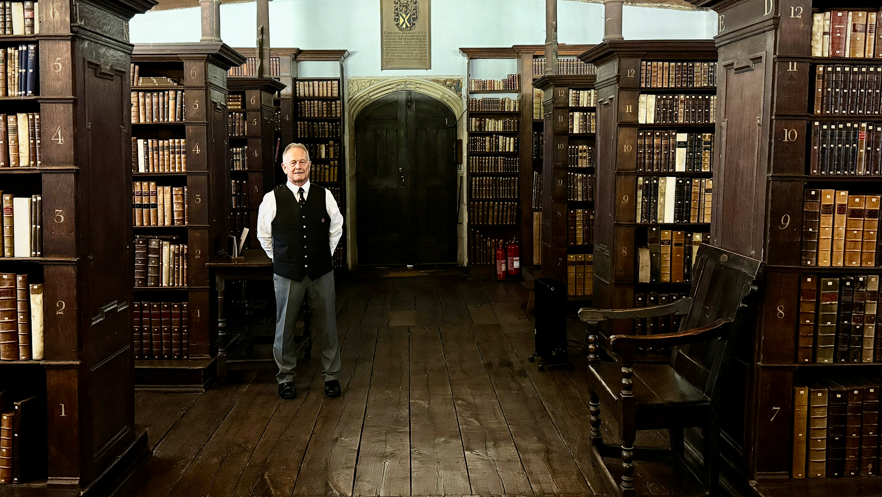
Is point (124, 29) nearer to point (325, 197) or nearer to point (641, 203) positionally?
point (325, 197)

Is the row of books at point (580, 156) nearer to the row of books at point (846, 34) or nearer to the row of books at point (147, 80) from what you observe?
the row of books at point (147, 80)

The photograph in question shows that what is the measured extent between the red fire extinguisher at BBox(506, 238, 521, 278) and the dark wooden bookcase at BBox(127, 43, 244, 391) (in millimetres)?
5105

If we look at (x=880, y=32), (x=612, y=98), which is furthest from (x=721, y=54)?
(x=612, y=98)

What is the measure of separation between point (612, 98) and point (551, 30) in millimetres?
2793

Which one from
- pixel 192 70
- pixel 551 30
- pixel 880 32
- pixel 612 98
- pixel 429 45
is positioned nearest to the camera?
pixel 880 32

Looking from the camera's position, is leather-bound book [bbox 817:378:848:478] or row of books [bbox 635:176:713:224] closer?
leather-bound book [bbox 817:378:848:478]

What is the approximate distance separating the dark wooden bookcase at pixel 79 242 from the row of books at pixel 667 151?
3562 millimetres

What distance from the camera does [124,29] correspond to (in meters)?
3.56

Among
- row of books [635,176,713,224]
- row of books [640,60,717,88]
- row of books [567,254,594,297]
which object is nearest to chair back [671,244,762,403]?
row of books [635,176,713,224]

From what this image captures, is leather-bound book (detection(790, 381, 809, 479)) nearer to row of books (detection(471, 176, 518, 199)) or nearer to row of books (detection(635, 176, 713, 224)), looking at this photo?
row of books (detection(635, 176, 713, 224))

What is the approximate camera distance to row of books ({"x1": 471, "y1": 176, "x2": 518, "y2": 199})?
10078 mm

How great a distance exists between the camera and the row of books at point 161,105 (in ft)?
16.9

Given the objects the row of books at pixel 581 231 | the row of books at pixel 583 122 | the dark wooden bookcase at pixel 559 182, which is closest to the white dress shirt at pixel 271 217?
the dark wooden bookcase at pixel 559 182

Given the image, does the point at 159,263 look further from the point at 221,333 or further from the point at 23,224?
the point at 23,224
